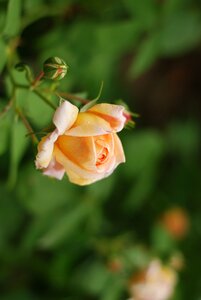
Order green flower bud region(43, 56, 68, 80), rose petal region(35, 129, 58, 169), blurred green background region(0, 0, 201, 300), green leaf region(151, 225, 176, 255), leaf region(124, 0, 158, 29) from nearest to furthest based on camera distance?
rose petal region(35, 129, 58, 169) → green flower bud region(43, 56, 68, 80) → blurred green background region(0, 0, 201, 300) → leaf region(124, 0, 158, 29) → green leaf region(151, 225, 176, 255)

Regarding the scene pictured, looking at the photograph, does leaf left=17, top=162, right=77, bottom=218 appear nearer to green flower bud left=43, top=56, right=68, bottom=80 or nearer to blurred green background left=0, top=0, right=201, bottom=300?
blurred green background left=0, top=0, right=201, bottom=300

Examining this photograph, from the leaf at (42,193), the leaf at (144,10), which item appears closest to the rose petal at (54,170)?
the leaf at (42,193)

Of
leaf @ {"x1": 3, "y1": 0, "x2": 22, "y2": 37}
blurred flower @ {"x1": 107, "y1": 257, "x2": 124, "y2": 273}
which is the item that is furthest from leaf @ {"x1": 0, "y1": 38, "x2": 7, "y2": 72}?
blurred flower @ {"x1": 107, "y1": 257, "x2": 124, "y2": 273}

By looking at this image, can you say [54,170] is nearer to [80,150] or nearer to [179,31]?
[80,150]

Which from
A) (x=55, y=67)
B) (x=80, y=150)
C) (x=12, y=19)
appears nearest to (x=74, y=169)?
(x=80, y=150)

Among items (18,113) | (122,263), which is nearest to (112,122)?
(18,113)

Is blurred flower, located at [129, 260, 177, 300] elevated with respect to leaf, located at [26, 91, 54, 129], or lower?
lower

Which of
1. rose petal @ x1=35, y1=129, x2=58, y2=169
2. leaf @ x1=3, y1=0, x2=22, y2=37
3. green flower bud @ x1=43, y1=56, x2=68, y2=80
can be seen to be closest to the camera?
rose petal @ x1=35, y1=129, x2=58, y2=169
